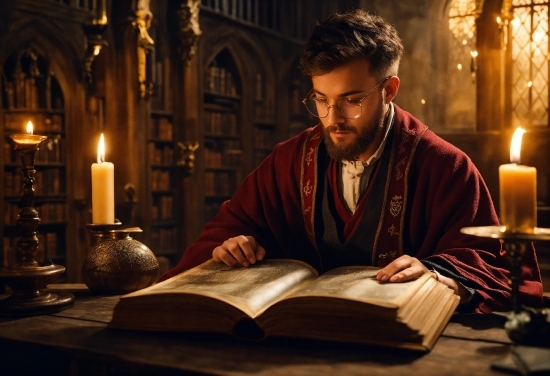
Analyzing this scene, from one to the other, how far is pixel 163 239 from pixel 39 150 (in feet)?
5.91

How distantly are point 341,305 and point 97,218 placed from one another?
0.96 metres

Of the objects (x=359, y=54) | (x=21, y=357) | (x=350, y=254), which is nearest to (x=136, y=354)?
(x=21, y=357)

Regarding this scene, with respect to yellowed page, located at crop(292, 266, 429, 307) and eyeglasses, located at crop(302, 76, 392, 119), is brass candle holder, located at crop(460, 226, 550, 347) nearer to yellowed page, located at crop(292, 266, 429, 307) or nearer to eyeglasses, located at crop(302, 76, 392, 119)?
yellowed page, located at crop(292, 266, 429, 307)

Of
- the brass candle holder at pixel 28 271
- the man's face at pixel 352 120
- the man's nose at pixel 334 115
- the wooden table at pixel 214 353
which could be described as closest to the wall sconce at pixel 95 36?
the man's face at pixel 352 120

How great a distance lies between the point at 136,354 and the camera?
4.81 feet

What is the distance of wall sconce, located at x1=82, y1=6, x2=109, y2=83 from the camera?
6.43 meters

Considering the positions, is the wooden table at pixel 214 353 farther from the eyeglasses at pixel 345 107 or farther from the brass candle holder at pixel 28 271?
the eyeglasses at pixel 345 107

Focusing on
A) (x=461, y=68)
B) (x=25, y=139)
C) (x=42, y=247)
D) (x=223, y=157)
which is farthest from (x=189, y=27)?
(x=25, y=139)

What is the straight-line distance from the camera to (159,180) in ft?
25.8

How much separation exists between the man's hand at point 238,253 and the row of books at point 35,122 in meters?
4.86

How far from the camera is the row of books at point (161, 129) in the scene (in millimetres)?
7785

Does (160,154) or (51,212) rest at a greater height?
(160,154)

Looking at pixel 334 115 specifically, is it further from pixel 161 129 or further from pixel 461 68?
pixel 461 68

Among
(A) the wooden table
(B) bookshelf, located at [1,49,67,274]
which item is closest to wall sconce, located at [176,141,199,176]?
(B) bookshelf, located at [1,49,67,274]
